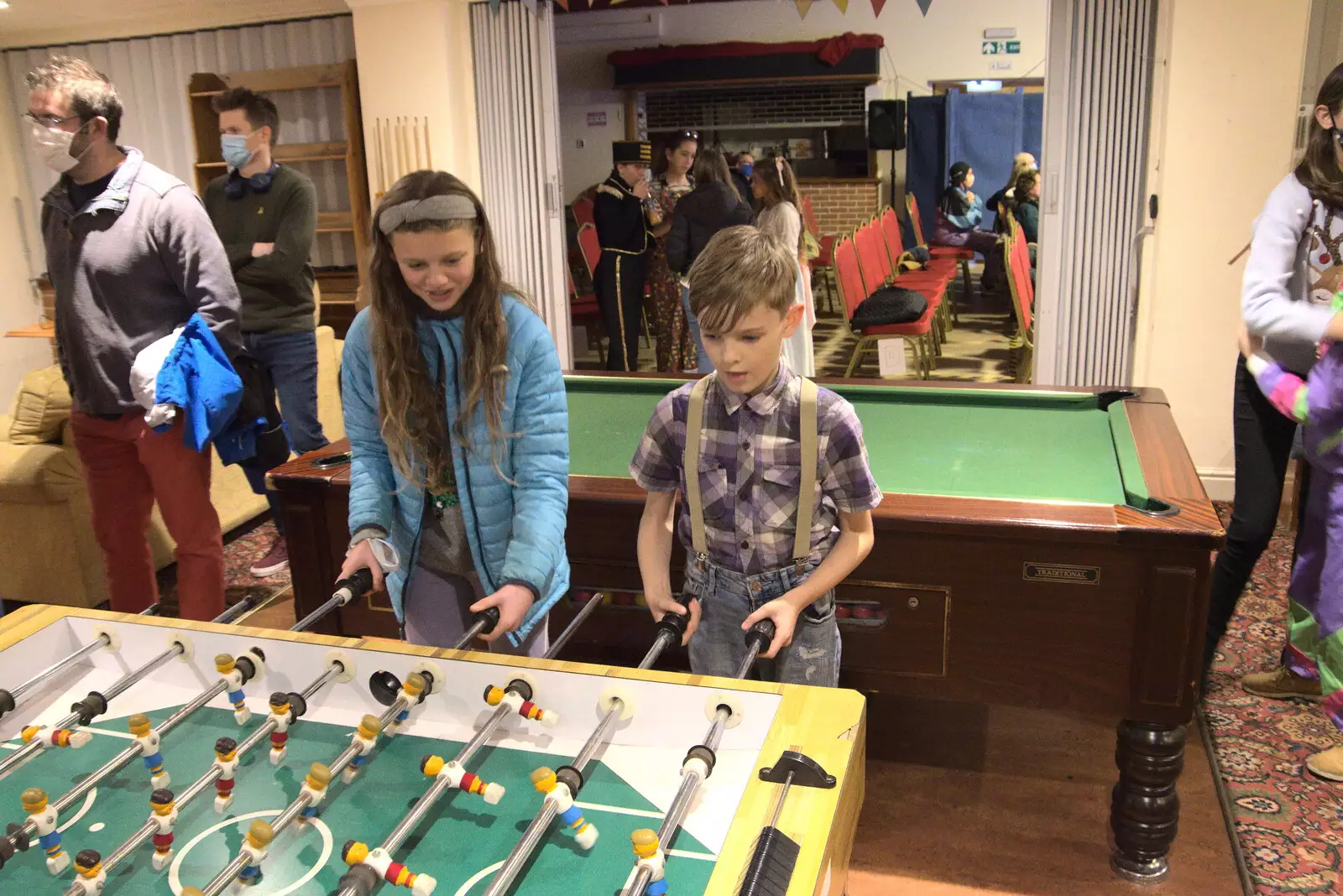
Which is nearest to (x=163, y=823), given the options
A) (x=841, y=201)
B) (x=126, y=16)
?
(x=126, y=16)

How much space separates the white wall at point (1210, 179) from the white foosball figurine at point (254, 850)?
13.1 ft

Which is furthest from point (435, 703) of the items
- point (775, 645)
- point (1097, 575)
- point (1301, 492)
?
point (1301, 492)

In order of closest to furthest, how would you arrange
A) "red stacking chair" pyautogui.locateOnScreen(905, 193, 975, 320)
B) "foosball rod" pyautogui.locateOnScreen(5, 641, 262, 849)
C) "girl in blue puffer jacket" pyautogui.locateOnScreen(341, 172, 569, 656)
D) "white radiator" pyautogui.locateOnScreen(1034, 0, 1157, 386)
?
"foosball rod" pyautogui.locateOnScreen(5, 641, 262, 849)
"girl in blue puffer jacket" pyautogui.locateOnScreen(341, 172, 569, 656)
"white radiator" pyautogui.locateOnScreen(1034, 0, 1157, 386)
"red stacking chair" pyautogui.locateOnScreen(905, 193, 975, 320)

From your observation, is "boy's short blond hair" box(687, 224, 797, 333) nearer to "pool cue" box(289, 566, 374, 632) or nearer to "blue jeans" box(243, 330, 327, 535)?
"pool cue" box(289, 566, 374, 632)

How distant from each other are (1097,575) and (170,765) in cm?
146

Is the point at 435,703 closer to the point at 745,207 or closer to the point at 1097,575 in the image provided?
the point at 1097,575

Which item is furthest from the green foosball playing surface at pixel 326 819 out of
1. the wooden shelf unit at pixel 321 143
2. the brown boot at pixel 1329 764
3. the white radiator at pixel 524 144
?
the wooden shelf unit at pixel 321 143

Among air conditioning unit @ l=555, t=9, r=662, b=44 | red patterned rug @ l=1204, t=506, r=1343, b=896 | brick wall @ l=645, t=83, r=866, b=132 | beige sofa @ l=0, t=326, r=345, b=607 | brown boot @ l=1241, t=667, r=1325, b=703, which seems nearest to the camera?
red patterned rug @ l=1204, t=506, r=1343, b=896

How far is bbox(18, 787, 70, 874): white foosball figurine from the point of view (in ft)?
3.54

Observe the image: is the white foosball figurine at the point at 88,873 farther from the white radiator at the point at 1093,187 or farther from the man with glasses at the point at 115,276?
the white radiator at the point at 1093,187

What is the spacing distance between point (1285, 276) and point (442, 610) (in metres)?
1.85

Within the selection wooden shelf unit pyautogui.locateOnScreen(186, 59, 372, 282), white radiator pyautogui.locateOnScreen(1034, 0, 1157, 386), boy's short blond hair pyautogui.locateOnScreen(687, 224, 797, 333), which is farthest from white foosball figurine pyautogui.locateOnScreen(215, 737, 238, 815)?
wooden shelf unit pyautogui.locateOnScreen(186, 59, 372, 282)

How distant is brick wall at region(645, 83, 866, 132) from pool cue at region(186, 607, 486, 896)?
312 inches

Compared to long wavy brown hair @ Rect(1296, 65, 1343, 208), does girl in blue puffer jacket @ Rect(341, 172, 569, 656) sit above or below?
below
